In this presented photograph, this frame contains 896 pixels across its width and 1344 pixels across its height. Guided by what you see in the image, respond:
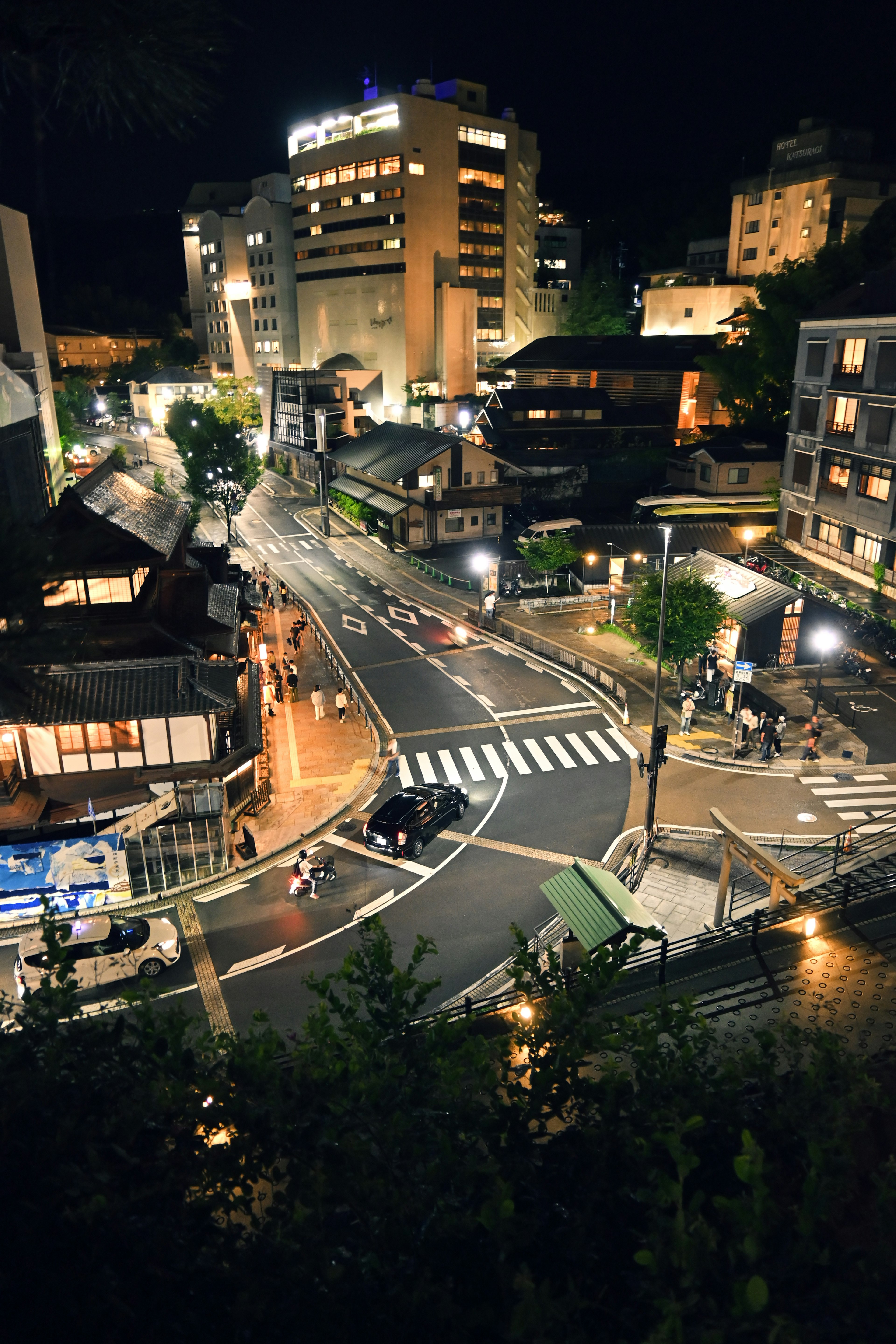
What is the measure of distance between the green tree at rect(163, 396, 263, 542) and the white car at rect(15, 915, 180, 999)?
43370 mm

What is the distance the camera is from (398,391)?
94438 mm

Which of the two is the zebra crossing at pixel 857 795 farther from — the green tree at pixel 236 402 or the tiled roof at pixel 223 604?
the green tree at pixel 236 402

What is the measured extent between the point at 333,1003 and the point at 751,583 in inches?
1351

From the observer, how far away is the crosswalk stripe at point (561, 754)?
95.7 ft

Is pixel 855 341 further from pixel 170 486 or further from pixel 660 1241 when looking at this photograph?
pixel 170 486

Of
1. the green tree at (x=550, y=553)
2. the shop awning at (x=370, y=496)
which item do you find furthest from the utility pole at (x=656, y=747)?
the shop awning at (x=370, y=496)

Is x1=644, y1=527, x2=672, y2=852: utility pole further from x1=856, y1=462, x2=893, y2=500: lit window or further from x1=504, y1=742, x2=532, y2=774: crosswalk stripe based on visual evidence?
x1=856, y1=462, x2=893, y2=500: lit window

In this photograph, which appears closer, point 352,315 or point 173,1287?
point 173,1287

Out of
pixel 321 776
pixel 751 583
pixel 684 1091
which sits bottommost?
pixel 321 776

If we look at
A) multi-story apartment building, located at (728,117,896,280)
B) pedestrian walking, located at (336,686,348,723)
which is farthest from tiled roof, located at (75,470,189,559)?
multi-story apartment building, located at (728,117,896,280)

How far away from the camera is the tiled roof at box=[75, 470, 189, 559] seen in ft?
87.9

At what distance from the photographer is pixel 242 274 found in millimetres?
116625

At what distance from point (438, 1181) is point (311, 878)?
16.7 metres

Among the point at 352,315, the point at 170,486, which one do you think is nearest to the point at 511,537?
the point at 170,486
